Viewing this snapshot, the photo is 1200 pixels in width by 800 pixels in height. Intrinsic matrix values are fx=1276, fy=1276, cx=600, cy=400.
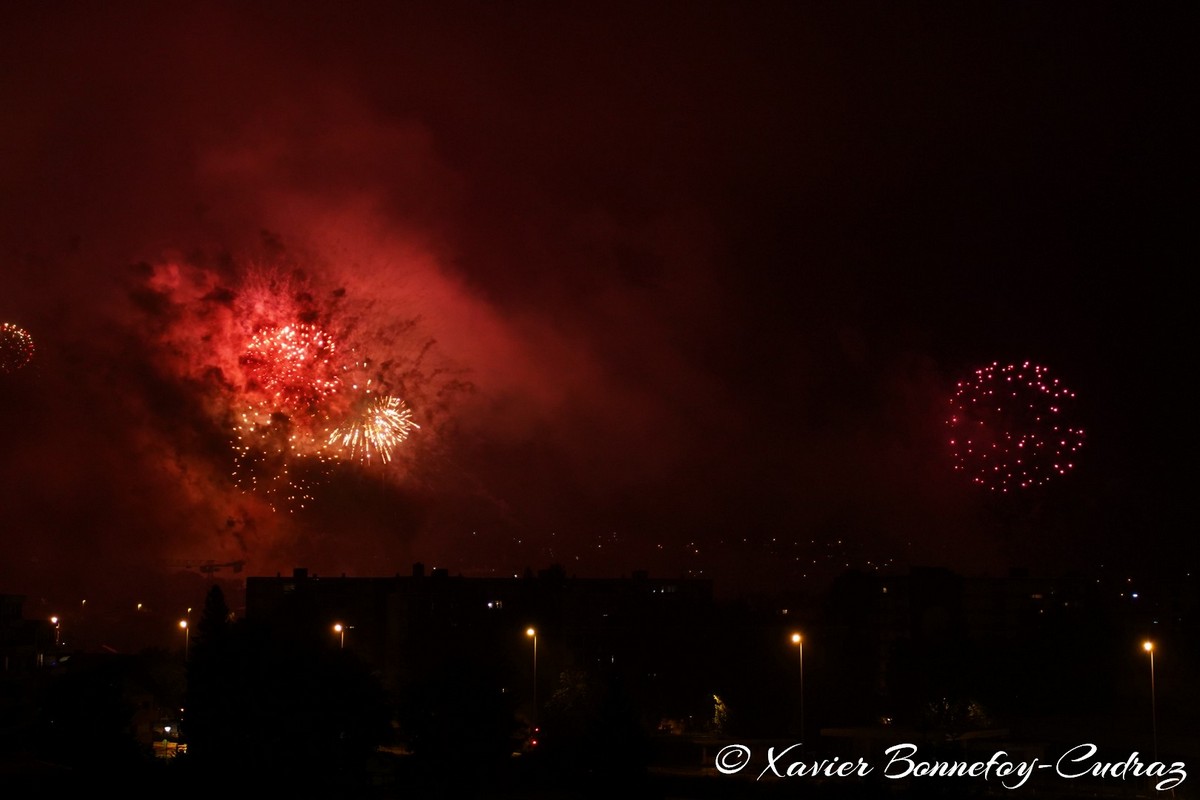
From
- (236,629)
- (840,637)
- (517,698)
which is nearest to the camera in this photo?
(517,698)

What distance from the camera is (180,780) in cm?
3238

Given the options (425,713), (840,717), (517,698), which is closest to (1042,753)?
(517,698)

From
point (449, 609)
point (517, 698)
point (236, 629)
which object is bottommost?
point (517, 698)

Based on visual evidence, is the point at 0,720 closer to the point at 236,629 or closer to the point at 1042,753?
the point at 236,629

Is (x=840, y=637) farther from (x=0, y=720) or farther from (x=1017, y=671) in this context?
(x=0, y=720)

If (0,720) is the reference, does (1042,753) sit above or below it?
below

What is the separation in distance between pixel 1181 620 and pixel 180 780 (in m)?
56.7

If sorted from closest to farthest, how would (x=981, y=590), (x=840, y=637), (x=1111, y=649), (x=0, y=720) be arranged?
(x=0, y=720), (x=1111, y=649), (x=840, y=637), (x=981, y=590)

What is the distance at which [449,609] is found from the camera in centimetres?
6881

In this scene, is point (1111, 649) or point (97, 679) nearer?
point (97, 679)

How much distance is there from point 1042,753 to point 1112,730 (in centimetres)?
893
